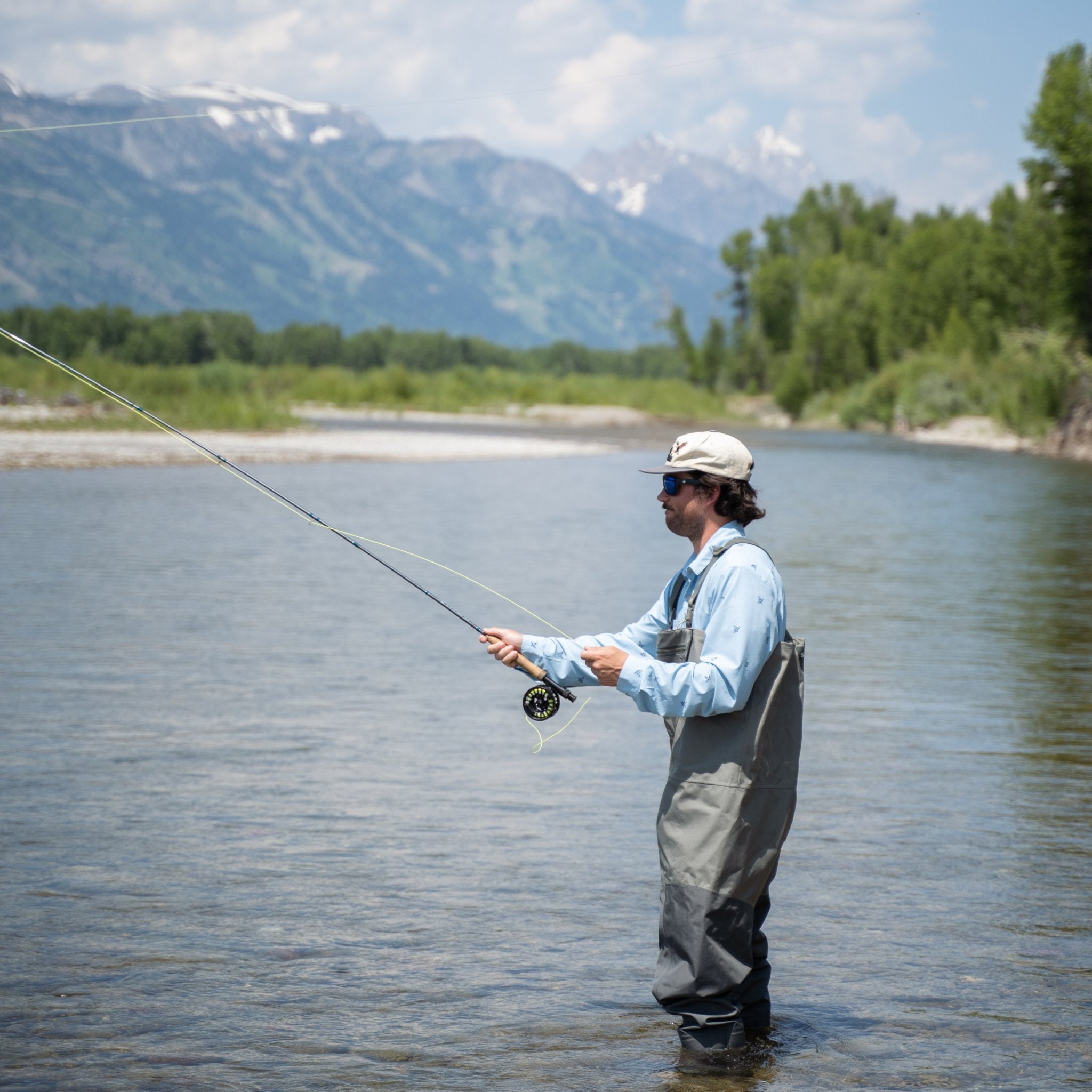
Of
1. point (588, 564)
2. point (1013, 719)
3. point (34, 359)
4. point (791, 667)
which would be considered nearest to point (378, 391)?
point (34, 359)

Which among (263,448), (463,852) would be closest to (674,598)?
(463,852)

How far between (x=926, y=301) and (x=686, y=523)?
89842 millimetres

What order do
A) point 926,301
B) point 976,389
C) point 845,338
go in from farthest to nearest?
point 845,338
point 926,301
point 976,389

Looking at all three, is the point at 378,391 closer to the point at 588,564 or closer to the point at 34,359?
the point at 34,359

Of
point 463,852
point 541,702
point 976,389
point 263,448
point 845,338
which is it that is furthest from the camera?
point 845,338

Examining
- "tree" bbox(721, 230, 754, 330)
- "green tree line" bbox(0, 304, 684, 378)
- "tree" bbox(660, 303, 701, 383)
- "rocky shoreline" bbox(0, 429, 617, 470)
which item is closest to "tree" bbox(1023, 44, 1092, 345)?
"rocky shoreline" bbox(0, 429, 617, 470)

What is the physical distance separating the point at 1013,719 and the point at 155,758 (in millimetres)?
5316

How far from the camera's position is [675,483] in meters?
4.21

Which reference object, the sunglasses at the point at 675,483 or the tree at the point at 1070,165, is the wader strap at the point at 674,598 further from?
the tree at the point at 1070,165

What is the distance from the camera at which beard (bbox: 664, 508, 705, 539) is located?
166 inches

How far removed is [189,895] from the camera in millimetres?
5941

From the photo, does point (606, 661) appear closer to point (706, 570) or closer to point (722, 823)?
point (706, 570)

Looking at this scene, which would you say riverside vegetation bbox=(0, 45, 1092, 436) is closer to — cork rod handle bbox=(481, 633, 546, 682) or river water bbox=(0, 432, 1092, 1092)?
river water bbox=(0, 432, 1092, 1092)

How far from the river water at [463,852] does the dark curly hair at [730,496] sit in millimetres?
1638
